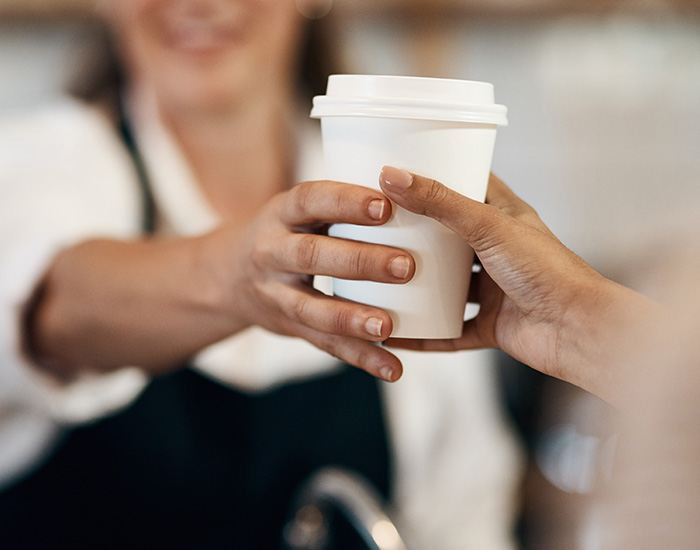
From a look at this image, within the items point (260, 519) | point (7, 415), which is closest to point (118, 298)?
point (7, 415)

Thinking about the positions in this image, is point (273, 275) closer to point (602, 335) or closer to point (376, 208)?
point (376, 208)

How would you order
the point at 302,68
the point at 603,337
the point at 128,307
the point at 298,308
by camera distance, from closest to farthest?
the point at 603,337, the point at 298,308, the point at 128,307, the point at 302,68

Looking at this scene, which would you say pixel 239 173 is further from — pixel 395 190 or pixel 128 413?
pixel 395 190

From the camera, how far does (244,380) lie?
997mm

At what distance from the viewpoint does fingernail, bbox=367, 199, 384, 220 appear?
13.6 inches

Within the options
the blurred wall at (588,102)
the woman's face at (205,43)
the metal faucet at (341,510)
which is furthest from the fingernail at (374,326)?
the blurred wall at (588,102)

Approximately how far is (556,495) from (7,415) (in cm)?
69

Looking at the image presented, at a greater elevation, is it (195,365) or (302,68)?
(302,68)

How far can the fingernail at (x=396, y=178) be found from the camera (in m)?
0.32

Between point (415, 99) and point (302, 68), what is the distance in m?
0.93

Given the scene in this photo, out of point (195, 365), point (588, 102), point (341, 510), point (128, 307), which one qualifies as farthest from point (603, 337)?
point (588, 102)

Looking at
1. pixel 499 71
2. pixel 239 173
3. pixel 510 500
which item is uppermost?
pixel 499 71

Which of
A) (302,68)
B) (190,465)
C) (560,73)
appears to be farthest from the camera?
(560,73)

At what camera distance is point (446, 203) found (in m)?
0.32
